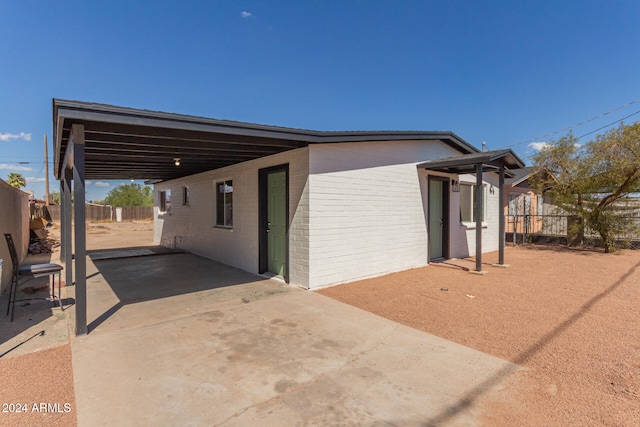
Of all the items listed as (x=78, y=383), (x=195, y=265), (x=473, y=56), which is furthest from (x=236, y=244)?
(x=473, y=56)

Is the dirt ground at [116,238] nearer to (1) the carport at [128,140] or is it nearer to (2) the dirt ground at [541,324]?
(1) the carport at [128,140]

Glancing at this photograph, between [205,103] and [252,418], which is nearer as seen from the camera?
[252,418]

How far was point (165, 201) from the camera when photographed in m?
13.0

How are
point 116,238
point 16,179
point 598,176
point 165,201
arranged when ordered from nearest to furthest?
point 598,176 < point 165,201 < point 116,238 < point 16,179

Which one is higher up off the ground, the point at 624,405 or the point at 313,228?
the point at 313,228

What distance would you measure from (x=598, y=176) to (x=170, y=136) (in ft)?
40.7

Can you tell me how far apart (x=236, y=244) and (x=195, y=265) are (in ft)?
4.46

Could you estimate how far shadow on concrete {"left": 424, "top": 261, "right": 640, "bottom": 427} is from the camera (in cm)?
214

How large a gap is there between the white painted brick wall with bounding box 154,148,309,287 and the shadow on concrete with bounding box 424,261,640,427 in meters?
3.40

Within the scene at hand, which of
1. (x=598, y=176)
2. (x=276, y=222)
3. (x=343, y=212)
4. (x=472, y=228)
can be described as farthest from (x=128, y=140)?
(x=598, y=176)

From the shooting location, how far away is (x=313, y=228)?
5.54 m

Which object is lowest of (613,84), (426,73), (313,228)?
(313,228)

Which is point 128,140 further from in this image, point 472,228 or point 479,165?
point 472,228

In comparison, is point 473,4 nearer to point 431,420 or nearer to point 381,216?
point 381,216
